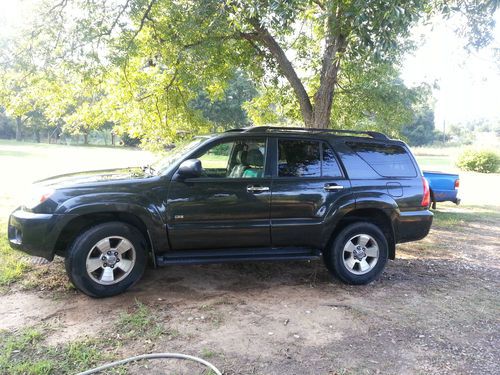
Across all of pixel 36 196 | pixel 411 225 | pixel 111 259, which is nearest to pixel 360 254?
pixel 411 225

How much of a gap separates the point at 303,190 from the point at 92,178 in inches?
94.7

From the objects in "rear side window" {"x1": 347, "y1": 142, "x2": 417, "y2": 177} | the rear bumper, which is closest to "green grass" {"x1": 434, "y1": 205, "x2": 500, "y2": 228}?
the rear bumper

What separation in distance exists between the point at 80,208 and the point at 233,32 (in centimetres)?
578

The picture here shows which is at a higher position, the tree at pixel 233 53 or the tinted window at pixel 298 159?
the tree at pixel 233 53

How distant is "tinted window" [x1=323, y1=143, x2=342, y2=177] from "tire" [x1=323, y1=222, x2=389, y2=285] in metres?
0.69

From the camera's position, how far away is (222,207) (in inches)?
180

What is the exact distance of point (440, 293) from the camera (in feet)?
16.6

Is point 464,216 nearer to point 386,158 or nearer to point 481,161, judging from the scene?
point 386,158

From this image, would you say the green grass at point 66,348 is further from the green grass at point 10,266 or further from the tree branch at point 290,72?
the tree branch at point 290,72

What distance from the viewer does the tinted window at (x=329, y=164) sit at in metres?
5.02

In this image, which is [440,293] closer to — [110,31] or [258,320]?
[258,320]

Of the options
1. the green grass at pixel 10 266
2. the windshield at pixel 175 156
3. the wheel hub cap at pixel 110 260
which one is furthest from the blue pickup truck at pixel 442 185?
the green grass at pixel 10 266

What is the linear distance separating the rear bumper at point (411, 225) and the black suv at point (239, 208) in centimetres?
1

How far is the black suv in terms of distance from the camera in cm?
424
